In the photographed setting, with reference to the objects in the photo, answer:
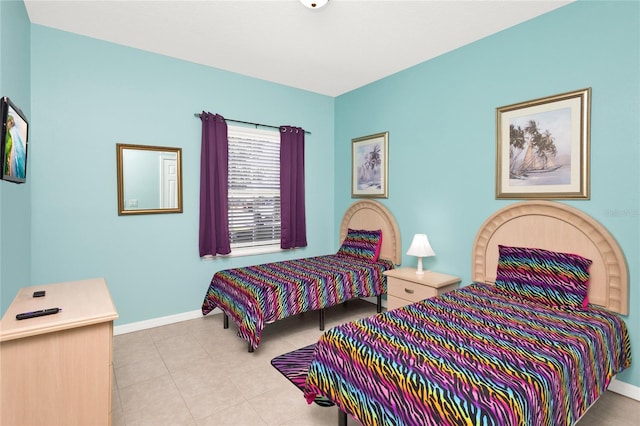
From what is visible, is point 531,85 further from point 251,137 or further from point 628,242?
point 251,137

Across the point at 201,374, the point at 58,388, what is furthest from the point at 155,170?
the point at 58,388

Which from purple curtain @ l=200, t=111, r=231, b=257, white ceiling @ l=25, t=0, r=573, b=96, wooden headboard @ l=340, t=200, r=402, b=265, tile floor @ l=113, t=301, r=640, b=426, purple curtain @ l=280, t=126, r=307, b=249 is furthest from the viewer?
purple curtain @ l=280, t=126, r=307, b=249

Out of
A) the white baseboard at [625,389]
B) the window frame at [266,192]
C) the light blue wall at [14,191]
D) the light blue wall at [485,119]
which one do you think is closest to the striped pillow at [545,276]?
the light blue wall at [485,119]

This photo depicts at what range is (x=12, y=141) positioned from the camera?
6.07 ft

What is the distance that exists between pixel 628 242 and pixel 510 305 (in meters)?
0.89

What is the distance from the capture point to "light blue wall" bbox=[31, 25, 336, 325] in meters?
2.91

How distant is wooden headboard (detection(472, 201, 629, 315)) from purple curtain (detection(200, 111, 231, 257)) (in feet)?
8.79

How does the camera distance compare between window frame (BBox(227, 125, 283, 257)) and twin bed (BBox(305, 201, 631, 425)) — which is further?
window frame (BBox(227, 125, 283, 257))

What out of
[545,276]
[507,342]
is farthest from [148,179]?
[545,276]

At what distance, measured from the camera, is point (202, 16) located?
2.71 m

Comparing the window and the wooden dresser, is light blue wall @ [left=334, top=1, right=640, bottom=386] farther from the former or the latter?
the wooden dresser

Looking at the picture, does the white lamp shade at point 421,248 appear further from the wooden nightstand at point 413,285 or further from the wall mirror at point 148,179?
the wall mirror at point 148,179

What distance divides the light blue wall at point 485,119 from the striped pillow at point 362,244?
1.09 feet

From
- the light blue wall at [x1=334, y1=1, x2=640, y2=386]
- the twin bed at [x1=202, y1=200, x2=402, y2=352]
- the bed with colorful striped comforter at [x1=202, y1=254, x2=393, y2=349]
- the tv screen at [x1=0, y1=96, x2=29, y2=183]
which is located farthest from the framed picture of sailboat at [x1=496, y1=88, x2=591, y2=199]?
the tv screen at [x1=0, y1=96, x2=29, y2=183]
